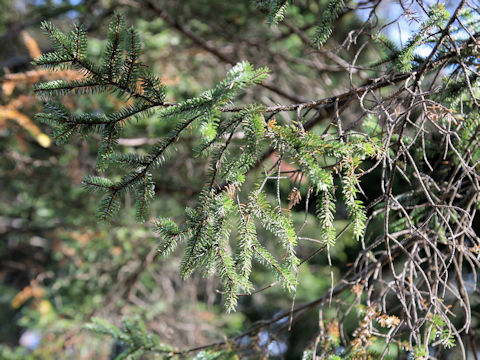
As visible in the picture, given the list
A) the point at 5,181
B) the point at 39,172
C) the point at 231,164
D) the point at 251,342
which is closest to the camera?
the point at 231,164

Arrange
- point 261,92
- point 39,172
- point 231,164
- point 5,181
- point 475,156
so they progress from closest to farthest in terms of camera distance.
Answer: point 231,164
point 475,156
point 261,92
point 39,172
point 5,181

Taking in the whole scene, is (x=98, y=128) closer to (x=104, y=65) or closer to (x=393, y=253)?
(x=104, y=65)

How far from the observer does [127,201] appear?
13.3 feet

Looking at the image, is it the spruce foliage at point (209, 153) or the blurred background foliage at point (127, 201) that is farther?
the blurred background foliage at point (127, 201)

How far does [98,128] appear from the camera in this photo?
154 cm

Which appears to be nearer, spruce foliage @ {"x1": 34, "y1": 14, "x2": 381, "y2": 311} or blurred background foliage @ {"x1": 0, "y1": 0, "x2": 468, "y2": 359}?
spruce foliage @ {"x1": 34, "y1": 14, "x2": 381, "y2": 311}

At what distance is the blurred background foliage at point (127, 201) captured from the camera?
401cm

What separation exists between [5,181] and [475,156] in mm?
5365

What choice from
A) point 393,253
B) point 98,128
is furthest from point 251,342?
point 98,128

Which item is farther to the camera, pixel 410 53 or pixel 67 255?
pixel 67 255

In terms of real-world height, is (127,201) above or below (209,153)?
below

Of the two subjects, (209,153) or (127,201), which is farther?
(127,201)

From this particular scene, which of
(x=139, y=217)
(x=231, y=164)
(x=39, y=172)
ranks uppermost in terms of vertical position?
(x=231, y=164)

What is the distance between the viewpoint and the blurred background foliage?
4.01 meters
